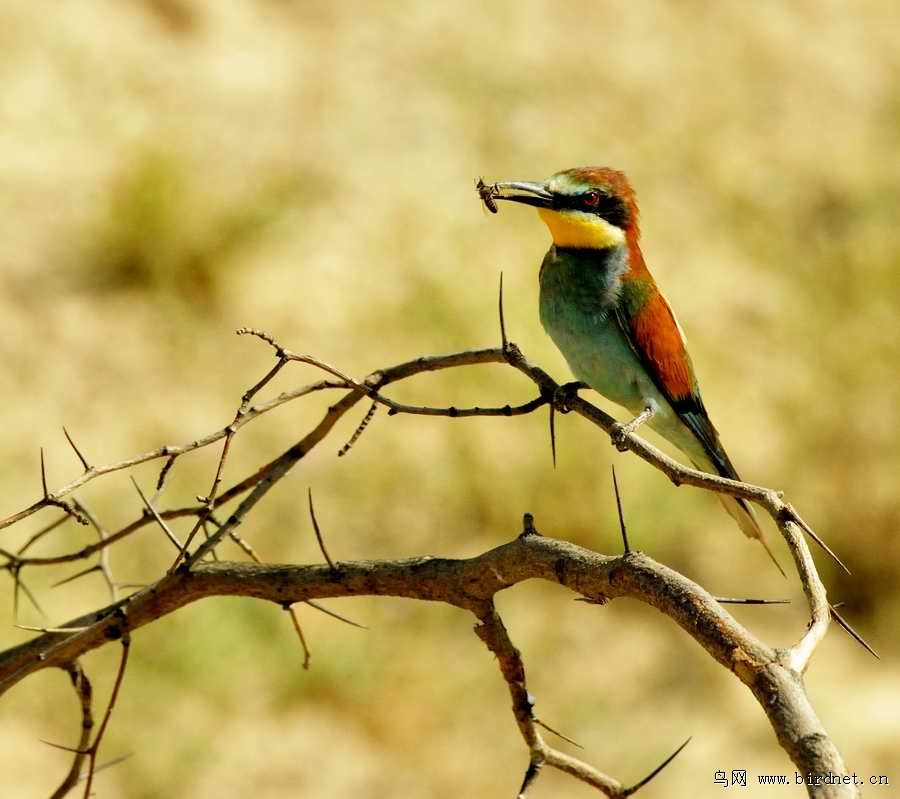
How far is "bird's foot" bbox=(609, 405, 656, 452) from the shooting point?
160 centimetres

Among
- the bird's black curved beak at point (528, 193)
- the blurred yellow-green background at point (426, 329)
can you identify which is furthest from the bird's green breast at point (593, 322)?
the blurred yellow-green background at point (426, 329)

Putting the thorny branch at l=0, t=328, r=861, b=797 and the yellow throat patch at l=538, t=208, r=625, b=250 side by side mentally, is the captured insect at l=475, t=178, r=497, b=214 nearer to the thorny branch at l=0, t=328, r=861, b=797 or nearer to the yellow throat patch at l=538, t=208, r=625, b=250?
the yellow throat patch at l=538, t=208, r=625, b=250

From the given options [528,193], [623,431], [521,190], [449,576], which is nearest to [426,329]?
[528,193]

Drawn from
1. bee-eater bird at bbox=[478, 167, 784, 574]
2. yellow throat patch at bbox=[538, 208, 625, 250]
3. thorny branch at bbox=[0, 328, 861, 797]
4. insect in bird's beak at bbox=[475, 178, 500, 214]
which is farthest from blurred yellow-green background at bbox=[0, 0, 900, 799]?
thorny branch at bbox=[0, 328, 861, 797]

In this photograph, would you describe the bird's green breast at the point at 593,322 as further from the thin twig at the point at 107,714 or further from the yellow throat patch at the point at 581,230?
the thin twig at the point at 107,714

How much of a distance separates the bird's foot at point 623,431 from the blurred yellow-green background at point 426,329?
6.19 feet

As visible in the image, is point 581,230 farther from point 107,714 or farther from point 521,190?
point 107,714

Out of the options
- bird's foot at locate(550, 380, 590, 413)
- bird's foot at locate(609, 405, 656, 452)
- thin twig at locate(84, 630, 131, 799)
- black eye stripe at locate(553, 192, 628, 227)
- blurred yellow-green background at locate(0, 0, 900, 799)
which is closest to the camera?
thin twig at locate(84, 630, 131, 799)

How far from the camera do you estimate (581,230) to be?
2.38 meters

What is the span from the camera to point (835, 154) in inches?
258

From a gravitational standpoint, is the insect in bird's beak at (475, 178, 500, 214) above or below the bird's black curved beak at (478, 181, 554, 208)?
below

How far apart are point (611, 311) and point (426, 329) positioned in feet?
9.22

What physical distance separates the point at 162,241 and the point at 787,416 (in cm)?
271

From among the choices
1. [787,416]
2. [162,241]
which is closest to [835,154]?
[787,416]
